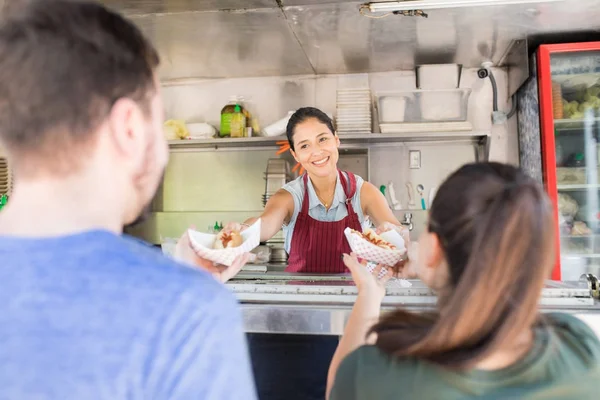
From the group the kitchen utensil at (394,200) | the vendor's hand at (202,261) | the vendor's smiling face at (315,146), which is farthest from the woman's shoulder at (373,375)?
the kitchen utensil at (394,200)

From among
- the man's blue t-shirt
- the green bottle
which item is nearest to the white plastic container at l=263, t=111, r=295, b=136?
the green bottle

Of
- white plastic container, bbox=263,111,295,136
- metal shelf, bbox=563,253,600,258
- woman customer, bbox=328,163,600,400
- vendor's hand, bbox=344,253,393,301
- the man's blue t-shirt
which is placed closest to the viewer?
the man's blue t-shirt

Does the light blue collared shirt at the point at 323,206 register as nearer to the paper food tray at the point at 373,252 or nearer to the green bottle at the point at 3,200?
the paper food tray at the point at 373,252

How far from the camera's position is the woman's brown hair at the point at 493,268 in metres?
0.74

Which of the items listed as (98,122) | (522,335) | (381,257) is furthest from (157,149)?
(381,257)

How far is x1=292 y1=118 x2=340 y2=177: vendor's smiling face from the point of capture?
2266 millimetres

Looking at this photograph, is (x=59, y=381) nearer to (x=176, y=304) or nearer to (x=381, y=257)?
(x=176, y=304)

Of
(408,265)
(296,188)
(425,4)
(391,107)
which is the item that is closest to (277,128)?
(391,107)

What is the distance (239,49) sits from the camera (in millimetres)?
3383

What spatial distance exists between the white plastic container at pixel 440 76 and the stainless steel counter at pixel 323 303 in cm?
246

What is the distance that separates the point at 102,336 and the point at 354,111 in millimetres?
3287

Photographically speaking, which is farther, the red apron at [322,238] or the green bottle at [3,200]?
the green bottle at [3,200]

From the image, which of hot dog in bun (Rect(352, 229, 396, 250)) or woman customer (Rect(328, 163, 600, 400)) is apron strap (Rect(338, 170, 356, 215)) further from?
woman customer (Rect(328, 163, 600, 400))

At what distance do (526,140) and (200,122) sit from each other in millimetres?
2626
